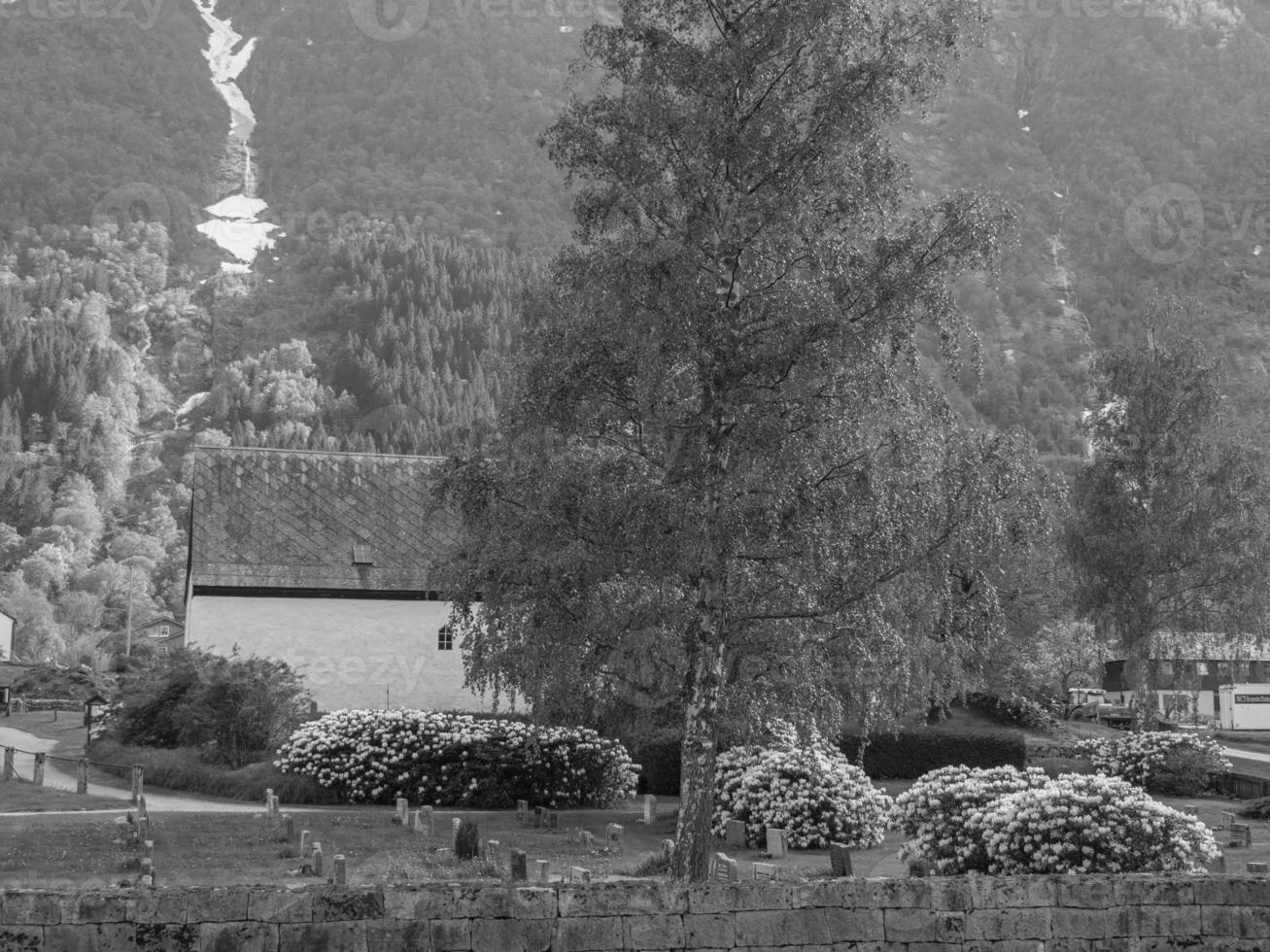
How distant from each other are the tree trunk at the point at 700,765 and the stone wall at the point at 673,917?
715 centimetres

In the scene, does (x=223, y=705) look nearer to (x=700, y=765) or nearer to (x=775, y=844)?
(x=775, y=844)

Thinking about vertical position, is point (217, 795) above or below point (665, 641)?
below

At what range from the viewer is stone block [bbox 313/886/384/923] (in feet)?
37.9

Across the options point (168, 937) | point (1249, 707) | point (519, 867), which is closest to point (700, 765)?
point (519, 867)

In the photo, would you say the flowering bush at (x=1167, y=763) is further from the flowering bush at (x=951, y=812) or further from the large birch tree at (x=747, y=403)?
the large birch tree at (x=747, y=403)

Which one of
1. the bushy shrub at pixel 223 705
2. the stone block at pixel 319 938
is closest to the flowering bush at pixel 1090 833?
the stone block at pixel 319 938

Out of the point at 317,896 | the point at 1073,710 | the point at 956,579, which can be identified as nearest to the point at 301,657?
the point at 956,579

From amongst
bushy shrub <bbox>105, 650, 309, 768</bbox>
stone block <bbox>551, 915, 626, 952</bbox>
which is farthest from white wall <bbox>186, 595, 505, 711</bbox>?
stone block <bbox>551, 915, 626, 952</bbox>

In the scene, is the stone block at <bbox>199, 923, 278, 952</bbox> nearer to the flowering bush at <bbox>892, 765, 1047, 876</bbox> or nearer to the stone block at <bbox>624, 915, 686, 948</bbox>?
the stone block at <bbox>624, 915, 686, 948</bbox>

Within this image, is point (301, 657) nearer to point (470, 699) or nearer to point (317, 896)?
point (470, 699)

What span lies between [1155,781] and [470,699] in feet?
72.3

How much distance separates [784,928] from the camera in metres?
12.1

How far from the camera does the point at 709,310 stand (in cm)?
2050

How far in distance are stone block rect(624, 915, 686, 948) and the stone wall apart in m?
0.01
